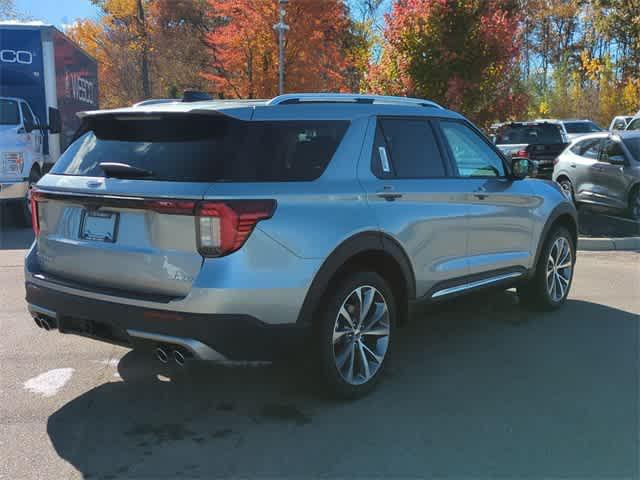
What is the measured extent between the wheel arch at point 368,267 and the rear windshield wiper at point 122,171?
1115 mm

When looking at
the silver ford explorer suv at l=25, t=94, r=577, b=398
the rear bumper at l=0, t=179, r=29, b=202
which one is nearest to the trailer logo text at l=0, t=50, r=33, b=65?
the rear bumper at l=0, t=179, r=29, b=202

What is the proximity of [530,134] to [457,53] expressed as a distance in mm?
4147

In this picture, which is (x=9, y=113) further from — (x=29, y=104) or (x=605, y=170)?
(x=605, y=170)

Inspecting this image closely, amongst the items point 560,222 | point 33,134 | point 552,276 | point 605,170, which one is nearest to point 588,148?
point 605,170

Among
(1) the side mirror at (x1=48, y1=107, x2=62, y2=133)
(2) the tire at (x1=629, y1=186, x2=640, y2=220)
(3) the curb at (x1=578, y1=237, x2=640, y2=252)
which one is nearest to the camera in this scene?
(3) the curb at (x1=578, y1=237, x2=640, y2=252)

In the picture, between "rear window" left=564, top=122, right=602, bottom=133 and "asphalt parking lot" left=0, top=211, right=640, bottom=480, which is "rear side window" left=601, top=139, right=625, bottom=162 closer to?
"asphalt parking lot" left=0, top=211, right=640, bottom=480

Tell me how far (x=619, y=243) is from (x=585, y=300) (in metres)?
3.41

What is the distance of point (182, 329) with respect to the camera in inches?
139

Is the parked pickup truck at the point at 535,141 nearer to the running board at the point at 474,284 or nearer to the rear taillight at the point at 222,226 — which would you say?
the running board at the point at 474,284

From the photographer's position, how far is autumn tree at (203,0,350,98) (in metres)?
23.5

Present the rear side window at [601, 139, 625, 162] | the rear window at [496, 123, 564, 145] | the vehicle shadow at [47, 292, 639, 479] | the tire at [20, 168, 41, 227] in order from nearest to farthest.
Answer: the vehicle shadow at [47, 292, 639, 479] → the rear side window at [601, 139, 625, 162] → the tire at [20, 168, 41, 227] → the rear window at [496, 123, 564, 145]

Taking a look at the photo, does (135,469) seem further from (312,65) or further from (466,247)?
(312,65)

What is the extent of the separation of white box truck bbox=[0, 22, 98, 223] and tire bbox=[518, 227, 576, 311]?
924 cm

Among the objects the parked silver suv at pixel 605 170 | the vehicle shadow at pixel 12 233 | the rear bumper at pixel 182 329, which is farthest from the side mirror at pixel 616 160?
the vehicle shadow at pixel 12 233
